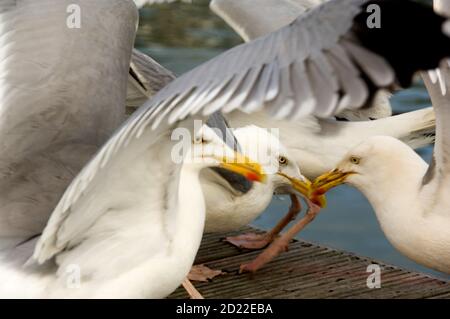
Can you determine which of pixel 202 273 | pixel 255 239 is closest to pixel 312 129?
pixel 255 239

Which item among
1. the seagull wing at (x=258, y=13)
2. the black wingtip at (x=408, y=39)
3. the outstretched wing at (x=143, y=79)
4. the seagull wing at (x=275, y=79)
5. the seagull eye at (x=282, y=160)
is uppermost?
the black wingtip at (x=408, y=39)

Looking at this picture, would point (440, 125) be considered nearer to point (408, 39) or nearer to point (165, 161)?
point (165, 161)

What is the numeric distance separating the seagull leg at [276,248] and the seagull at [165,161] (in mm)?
880

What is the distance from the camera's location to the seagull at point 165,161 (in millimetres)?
2537

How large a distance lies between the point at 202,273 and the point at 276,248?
32 centimetres

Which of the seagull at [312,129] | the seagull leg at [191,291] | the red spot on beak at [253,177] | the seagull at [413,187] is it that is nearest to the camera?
the red spot on beak at [253,177]

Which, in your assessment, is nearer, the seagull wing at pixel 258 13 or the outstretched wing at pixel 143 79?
the outstretched wing at pixel 143 79

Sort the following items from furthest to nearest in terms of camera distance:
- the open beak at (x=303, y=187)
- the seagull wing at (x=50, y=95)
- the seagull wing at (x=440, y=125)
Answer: the open beak at (x=303, y=187), the seagull wing at (x=440, y=125), the seagull wing at (x=50, y=95)

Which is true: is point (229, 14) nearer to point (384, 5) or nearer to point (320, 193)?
point (320, 193)

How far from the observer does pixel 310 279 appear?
4176 millimetres

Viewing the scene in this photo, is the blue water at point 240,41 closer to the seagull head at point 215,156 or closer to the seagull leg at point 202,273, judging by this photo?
the seagull leg at point 202,273

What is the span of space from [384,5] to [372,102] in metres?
0.26

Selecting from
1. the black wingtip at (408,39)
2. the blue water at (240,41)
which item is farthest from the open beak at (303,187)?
the black wingtip at (408,39)

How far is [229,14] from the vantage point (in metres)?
5.89
